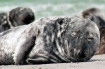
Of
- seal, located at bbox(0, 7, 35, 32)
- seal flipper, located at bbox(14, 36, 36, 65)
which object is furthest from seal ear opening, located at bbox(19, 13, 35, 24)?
seal flipper, located at bbox(14, 36, 36, 65)

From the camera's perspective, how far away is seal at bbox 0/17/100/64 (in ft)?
22.2

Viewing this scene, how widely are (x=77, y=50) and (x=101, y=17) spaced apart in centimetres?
960

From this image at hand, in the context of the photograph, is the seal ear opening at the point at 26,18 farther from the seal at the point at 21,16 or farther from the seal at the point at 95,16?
the seal at the point at 95,16

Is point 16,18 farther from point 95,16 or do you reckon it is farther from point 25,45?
point 25,45

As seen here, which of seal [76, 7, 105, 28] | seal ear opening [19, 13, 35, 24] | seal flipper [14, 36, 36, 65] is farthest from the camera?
seal [76, 7, 105, 28]

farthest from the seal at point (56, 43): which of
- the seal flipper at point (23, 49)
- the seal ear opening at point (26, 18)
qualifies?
the seal ear opening at point (26, 18)

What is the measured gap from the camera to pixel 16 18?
14.4 metres

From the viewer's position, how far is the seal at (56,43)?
22.2ft

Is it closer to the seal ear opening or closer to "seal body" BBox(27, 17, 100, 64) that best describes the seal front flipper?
"seal body" BBox(27, 17, 100, 64)

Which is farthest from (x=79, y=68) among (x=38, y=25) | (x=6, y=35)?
(x=6, y=35)

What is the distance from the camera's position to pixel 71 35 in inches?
269

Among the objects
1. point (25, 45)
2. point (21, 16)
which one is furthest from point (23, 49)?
point (21, 16)

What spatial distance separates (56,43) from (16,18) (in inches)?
301

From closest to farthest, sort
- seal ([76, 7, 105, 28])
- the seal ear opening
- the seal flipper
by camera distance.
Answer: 1. the seal flipper
2. the seal ear opening
3. seal ([76, 7, 105, 28])
